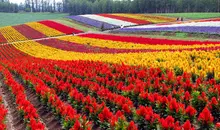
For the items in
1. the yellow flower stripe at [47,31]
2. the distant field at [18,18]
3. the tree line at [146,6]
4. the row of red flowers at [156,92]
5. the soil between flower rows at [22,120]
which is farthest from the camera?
the distant field at [18,18]

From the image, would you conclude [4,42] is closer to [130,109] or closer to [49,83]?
[49,83]

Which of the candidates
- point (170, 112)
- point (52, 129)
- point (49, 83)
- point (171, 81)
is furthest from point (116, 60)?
point (170, 112)

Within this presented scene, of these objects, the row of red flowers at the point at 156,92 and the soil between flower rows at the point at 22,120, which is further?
the soil between flower rows at the point at 22,120

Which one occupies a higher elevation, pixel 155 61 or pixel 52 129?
pixel 155 61

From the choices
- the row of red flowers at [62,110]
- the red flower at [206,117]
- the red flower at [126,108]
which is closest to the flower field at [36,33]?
the row of red flowers at [62,110]

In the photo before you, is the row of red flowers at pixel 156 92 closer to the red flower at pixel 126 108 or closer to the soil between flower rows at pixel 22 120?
the red flower at pixel 126 108

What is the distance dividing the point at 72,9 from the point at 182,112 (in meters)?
124

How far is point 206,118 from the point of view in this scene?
7590mm

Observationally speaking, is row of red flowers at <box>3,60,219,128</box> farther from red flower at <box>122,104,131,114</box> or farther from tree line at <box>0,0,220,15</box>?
tree line at <box>0,0,220,15</box>

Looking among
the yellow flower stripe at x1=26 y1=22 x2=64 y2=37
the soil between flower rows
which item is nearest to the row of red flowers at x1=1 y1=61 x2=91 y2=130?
the soil between flower rows

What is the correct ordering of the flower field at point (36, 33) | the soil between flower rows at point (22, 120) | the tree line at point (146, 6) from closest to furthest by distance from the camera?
the soil between flower rows at point (22, 120)
the flower field at point (36, 33)
the tree line at point (146, 6)

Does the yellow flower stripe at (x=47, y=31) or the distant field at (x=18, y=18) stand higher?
the distant field at (x=18, y=18)

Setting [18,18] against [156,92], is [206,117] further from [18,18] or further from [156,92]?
[18,18]

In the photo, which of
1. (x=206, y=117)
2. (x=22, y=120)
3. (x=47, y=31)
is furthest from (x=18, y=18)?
(x=206, y=117)
